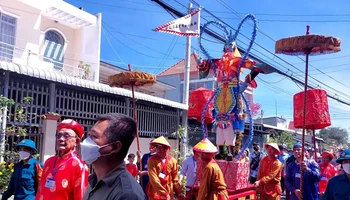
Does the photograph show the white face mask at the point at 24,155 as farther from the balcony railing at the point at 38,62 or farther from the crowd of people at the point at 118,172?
the balcony railing at the point at 38,62

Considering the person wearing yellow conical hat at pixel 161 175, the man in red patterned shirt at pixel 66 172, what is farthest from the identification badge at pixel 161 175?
the man in red patterned shirt at pixel 66 172

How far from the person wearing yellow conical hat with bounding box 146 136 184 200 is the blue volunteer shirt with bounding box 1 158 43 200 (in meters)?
1.65

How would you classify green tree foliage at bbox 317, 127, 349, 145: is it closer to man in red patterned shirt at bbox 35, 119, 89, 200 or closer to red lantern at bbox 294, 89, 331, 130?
red lantern at bbox 294, 89, 331, 130

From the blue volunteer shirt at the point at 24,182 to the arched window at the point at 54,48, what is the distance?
922 cm

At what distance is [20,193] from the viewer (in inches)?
175

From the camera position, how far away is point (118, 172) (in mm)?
1926

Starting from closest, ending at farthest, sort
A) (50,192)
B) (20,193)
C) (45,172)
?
(50,192) < (45,172) < (20,193)

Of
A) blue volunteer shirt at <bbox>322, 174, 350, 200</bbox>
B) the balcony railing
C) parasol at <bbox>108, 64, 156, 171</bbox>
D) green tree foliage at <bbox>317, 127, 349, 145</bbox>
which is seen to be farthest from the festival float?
green tree foliage at <bbox>317, 127, 349, 145</bbox>

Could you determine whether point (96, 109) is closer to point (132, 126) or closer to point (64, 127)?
point (64, 127)

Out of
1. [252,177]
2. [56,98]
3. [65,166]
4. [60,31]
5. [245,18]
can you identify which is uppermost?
[60,31]

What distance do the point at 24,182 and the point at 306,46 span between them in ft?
13.1

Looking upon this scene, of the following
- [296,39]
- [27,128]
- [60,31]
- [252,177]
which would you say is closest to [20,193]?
[296,39]

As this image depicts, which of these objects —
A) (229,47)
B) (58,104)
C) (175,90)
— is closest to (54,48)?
(58,104)

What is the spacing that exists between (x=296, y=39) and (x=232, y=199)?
8.54 feet
